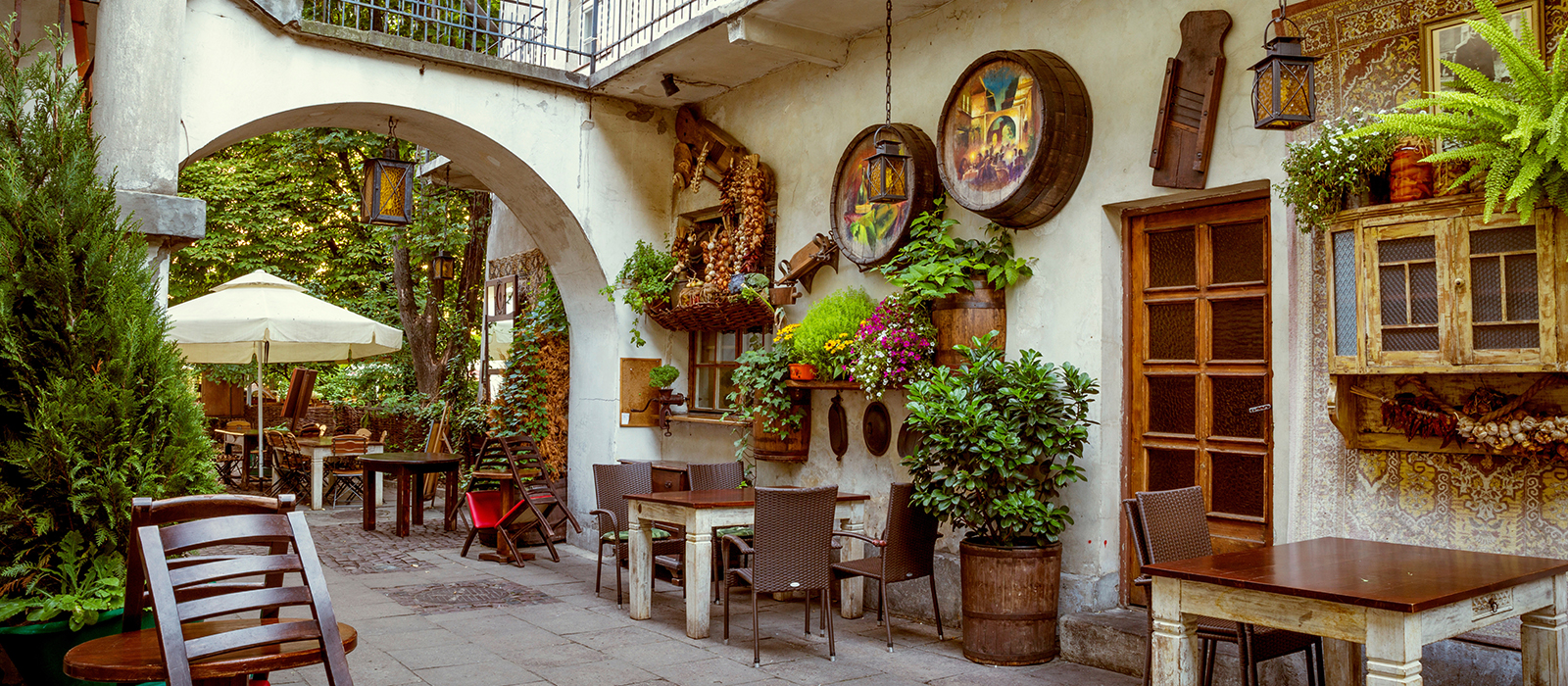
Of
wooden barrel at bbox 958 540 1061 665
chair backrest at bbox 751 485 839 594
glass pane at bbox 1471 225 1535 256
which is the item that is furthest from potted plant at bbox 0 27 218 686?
glass pane at bbox 1471 225 1535 256

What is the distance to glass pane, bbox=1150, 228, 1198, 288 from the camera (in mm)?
5523

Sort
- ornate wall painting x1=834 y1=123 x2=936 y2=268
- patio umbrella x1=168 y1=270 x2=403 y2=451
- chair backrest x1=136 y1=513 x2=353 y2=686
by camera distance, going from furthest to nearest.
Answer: patio umbrella x1=168 y1=270 x2=403 y2=451, ornate wall painting x1=834 y1=123 x2=936 y2=268, chair backrest x1=136 y1=513 x2=353 y2=686

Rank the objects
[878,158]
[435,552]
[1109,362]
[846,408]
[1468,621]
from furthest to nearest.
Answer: [435,552] → [846,408] → [878,158] → [1109,362] → [1468,621]

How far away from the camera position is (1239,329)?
527cm

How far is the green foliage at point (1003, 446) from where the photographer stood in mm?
5352

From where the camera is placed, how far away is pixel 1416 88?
439 centimetres

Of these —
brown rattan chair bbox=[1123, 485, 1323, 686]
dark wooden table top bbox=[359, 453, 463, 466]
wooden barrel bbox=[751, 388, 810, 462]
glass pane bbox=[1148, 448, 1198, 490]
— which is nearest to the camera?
brown rattan chair bbox=[1123, 485, 1323, 686]

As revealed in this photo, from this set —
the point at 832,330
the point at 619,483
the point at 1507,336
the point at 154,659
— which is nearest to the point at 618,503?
the point at 619,483

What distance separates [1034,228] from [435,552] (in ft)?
18.1

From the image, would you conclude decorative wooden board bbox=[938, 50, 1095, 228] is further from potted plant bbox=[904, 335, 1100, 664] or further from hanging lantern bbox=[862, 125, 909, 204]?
potted plant bbox=[904, 335, 1100, 664]

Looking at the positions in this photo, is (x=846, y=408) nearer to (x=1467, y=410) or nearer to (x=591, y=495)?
(x=591, y=495)

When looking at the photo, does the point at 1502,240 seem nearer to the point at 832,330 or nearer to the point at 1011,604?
the point at 1011,604

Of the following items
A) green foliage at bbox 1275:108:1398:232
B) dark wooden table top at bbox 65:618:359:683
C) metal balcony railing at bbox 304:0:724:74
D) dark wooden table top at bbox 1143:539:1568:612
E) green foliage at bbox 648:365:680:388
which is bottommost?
dark wooden table top at bbox 65:618:359:683

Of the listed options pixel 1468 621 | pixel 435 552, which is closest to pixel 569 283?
pixel 435 552
